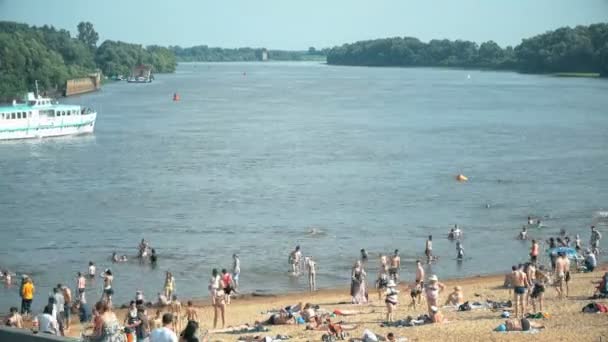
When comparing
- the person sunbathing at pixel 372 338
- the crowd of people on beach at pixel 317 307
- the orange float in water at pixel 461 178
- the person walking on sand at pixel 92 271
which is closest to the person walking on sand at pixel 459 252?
the crowd of people on beach at pixel 317 307

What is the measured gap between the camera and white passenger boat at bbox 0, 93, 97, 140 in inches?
2744

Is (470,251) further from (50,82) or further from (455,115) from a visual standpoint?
(50,82)

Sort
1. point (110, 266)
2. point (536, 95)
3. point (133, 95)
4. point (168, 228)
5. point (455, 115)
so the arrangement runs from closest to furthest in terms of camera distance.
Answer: point (110, 266) < point (168, 228) < point (455, 115) < point (536, 95) < point (133, 95)

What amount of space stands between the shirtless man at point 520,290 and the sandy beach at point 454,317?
0.44 metres

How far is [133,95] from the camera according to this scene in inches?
5285

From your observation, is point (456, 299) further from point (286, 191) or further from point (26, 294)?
point (286, 191)

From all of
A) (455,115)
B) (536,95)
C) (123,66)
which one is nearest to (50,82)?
(455,115)

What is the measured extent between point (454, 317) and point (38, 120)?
54945 mm

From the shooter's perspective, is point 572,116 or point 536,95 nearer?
point 572,116

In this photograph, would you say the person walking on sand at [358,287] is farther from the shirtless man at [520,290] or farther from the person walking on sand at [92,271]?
the person walking on sand at [92,271]

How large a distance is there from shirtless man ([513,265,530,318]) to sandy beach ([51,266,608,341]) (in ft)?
1.43

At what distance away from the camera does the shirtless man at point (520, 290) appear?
20.0m

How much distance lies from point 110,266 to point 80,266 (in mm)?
934

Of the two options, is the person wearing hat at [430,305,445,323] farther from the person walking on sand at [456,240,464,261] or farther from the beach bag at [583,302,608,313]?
the person walking on sand at [456,240,464,261]
